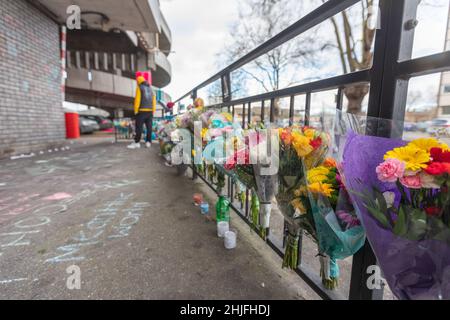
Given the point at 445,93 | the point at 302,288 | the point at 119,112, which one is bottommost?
the point at 302,288

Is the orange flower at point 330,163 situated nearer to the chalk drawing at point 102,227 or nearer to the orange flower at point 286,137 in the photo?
the orange flower at point 286,137

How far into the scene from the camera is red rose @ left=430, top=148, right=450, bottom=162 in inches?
18.6

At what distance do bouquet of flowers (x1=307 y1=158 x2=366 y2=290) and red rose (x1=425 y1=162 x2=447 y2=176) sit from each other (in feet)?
0.77

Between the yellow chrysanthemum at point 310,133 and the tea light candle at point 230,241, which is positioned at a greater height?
the yellow chrysanthemum at point 310,133

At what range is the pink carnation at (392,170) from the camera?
484mm

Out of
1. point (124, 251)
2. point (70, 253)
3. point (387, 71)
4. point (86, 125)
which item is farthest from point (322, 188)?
point (86, 125)

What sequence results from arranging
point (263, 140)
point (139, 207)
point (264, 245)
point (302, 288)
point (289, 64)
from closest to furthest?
point (263, 140), point (302, 288), point (264, 245), point (139, 207), point (289, 64)

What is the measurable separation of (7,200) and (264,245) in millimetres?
2553

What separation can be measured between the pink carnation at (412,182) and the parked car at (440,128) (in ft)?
0.55

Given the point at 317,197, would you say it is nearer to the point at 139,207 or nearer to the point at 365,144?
the point at 365,144

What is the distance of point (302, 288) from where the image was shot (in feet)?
3.79

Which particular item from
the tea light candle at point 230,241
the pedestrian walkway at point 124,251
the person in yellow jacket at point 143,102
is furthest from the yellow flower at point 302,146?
the person in yellow jacket at point 143,102

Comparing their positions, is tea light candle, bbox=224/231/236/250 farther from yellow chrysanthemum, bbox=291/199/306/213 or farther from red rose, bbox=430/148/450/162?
→ red rose, bbox=430/148/450/162

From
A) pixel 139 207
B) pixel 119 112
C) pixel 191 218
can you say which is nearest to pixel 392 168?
pixel 191 218
